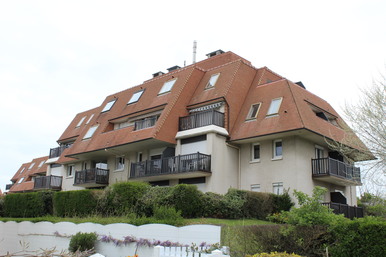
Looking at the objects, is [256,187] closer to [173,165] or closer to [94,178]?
[173,165]

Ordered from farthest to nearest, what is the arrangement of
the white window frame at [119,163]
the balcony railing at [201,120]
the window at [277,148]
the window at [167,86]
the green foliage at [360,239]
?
the white window frame at [119,163] → the window at [167,86] → the balcony railing at [201,120] → the window at [277,148] → the green foliage at [360,239]

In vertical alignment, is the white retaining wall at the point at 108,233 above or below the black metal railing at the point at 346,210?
below

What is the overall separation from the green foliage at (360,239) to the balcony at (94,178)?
74.8ft

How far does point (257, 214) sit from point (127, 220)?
277 inches

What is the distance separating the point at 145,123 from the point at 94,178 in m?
6.88

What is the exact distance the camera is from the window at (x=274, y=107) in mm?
26459

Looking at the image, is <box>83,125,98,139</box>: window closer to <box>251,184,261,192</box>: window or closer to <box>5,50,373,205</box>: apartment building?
<box>5,50,373,205</box>: apartment building

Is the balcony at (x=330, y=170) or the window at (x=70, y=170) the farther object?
the window at (x=70, y=170)

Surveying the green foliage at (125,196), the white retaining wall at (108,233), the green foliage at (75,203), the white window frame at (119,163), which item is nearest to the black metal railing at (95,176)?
the white window frame at (119,163)

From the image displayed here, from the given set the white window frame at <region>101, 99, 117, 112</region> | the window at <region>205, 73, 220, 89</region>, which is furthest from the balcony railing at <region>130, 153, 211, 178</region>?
the white window frame at <region>101, 99, 117, 112</region>

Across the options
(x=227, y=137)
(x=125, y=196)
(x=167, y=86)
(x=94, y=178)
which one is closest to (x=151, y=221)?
(x=125, y=196)

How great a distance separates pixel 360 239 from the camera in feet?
41.5

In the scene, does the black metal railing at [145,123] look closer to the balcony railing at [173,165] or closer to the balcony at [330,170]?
the balcony railing at [173,165]

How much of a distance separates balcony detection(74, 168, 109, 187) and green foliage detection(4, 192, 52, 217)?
3623mm
